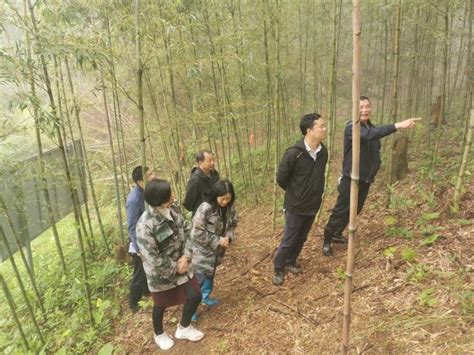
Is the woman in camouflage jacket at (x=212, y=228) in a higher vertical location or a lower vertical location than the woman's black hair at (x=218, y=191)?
lower

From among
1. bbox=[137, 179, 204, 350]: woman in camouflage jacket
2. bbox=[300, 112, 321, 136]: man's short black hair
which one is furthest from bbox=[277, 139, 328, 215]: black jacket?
bbox=[137, 179, 204, 350]: woman in camouflage jacket

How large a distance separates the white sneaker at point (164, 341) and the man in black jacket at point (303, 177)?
1.22m

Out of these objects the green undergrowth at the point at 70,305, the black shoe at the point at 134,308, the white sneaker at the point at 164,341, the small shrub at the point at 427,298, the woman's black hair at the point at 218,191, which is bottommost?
the green undergrowth at the point at 70,305

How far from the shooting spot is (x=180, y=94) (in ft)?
24.9

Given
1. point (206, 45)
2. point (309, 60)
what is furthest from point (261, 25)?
point (309, 60)

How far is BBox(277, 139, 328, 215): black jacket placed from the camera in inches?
111

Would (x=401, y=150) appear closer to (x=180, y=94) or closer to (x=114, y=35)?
(x=114, y=35)

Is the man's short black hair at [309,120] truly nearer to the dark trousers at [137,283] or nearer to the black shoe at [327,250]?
the black shoe at [327,250]

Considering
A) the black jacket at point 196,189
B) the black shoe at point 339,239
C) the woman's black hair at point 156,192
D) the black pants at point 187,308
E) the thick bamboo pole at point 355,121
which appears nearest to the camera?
the thick bamboo pole at point 355,121

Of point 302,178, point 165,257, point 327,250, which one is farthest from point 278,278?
point 165,257

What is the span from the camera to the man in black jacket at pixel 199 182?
10.7ft

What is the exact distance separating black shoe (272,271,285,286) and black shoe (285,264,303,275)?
0.46 feet

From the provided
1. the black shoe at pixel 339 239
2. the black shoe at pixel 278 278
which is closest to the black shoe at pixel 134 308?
the black shoe at pixel 278 278

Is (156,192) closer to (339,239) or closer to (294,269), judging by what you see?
(294,269)
